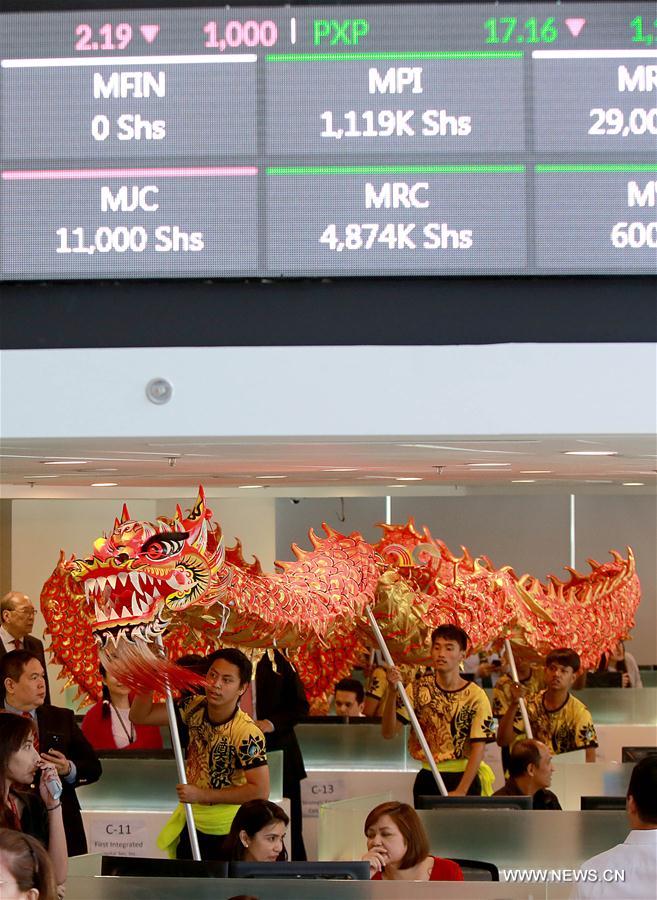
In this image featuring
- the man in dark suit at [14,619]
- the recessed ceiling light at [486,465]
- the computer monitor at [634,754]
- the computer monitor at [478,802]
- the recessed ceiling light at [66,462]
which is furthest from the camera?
the man in dark suit at [14,619]

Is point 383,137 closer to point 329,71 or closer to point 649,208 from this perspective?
point 329,71

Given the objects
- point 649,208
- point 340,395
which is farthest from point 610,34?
point 340,395

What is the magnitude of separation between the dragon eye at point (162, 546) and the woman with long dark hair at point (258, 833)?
2.39 feet

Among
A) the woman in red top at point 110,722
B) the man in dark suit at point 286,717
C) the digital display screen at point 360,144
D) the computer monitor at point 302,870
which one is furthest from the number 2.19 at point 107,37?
the man in dark suit at point 286,717

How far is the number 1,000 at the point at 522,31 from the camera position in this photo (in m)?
2.61

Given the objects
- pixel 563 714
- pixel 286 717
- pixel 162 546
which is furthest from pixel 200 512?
pixel 563 714

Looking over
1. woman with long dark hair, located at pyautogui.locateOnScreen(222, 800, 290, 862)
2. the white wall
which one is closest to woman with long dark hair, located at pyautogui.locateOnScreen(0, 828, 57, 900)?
the white wall

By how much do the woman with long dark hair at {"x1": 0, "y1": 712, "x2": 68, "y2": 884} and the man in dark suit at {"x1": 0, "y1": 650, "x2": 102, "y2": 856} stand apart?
0.55 metres

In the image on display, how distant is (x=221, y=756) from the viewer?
3.96 m

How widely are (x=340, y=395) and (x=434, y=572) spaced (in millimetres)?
3340

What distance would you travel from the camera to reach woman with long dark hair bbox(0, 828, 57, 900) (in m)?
2.34

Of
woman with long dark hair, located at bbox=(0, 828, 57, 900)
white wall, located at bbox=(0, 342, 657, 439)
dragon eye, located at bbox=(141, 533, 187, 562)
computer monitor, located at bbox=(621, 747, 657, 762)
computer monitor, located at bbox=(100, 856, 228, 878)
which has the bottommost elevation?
computer monitor, located at bbox=(621, 747, 657, 762)

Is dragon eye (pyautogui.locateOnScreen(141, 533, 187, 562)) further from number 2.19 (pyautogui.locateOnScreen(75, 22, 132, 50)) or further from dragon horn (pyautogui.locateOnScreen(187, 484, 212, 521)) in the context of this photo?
number 2.19 (pyautogui.locateOnScreen(75, 22, 132, 50))

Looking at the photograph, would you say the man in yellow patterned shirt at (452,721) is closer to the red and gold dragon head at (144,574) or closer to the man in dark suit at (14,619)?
the red and gold dragon head at (144,574)
